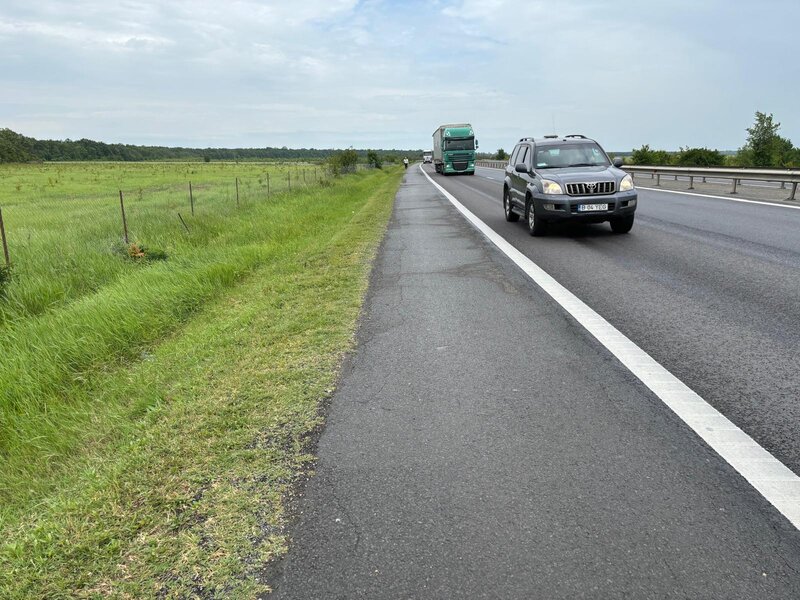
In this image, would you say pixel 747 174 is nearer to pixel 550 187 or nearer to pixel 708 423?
pixel 550 187

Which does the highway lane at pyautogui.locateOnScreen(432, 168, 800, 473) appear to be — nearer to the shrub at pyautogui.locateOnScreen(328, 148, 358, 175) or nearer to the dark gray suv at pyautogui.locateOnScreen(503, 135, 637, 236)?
the dark gray suv at pyautogui.locateOnScreen(503, 135, 637, 236)

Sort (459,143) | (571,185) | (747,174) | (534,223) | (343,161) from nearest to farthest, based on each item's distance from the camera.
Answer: (571,185)
(534,223)
(747,174)
(459,143)
(343,161)

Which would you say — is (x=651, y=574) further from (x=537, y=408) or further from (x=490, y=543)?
(x=537, y=408)

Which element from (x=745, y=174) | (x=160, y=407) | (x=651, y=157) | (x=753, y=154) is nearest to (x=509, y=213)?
(x=160, y=407)

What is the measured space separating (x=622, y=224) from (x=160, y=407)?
32.1 ft

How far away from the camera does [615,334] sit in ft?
16.9

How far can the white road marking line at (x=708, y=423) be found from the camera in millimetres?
2686

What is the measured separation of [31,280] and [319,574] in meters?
9.23

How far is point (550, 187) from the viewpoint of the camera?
35.6ft

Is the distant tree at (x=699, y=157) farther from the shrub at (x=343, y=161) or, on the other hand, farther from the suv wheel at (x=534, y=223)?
the suv wheel at (x=534, y=223)

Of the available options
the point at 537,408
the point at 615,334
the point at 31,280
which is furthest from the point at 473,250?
the point at 31,280

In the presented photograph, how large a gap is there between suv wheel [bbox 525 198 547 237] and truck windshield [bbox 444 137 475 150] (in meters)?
36.1

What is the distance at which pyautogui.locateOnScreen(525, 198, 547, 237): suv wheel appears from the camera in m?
11.3

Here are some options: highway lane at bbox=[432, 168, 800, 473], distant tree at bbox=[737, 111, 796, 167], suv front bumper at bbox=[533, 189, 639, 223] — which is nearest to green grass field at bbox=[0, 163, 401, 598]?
highway lane at bbox=[432, 168, 800, 473]
